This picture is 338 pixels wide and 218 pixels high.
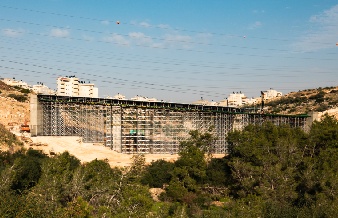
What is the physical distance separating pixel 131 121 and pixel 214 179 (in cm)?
918

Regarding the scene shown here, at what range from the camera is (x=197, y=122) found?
30.2 m

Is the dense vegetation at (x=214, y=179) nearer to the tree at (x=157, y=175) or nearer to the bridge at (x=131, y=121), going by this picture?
the tree at (x=157, y=175)

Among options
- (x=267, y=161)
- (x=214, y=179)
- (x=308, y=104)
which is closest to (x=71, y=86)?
(x=308, y=104)

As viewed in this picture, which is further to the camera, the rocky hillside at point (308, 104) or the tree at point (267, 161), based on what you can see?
the rocky hillside at point (308, 104)

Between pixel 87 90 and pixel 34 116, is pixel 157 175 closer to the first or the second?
pixel 34 116

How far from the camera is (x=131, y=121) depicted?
29.0 meters

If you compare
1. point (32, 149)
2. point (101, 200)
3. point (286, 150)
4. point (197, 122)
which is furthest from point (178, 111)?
point (101, 200)

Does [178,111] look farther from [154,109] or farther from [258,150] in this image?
[258,150]

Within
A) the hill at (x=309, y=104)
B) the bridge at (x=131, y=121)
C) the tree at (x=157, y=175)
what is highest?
the hill at (x=309, y=104)

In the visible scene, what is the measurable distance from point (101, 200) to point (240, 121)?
1937 cm

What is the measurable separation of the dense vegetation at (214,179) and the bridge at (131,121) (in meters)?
A: 3.03

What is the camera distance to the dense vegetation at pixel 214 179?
48.8ft

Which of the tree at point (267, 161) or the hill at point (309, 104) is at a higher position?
the hill at point (309, 104)

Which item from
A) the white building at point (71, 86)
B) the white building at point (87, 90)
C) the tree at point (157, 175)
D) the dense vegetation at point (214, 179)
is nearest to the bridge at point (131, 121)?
the dense vegetation at point (214, 179)
